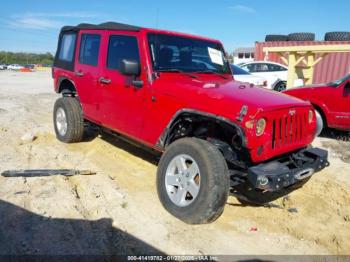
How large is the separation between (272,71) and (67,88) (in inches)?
388

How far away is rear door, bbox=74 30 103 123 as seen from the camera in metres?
5.37

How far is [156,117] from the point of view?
425 cm

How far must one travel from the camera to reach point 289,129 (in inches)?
148

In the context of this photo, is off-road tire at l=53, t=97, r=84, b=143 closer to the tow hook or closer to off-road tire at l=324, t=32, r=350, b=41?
the tow hook

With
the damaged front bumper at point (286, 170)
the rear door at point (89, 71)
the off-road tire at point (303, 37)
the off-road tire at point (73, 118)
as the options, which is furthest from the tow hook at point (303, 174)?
the off-road tire at point (303, 37)

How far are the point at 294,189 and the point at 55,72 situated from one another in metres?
4.77

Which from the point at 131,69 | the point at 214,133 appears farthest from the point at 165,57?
the point at 214,133

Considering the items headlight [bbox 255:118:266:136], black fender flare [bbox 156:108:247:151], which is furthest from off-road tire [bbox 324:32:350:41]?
headlight [bbox 255:118:266:136]

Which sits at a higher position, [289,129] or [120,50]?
[120,50]

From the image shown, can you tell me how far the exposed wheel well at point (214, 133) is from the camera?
367cm

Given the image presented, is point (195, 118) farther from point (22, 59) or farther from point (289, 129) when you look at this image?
point (22, 59)

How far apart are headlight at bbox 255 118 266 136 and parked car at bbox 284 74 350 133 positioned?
4.25 m

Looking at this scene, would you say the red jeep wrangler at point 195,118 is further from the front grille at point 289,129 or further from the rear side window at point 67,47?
the rear side window at point 67,47

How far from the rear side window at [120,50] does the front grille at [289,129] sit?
1.95 m
